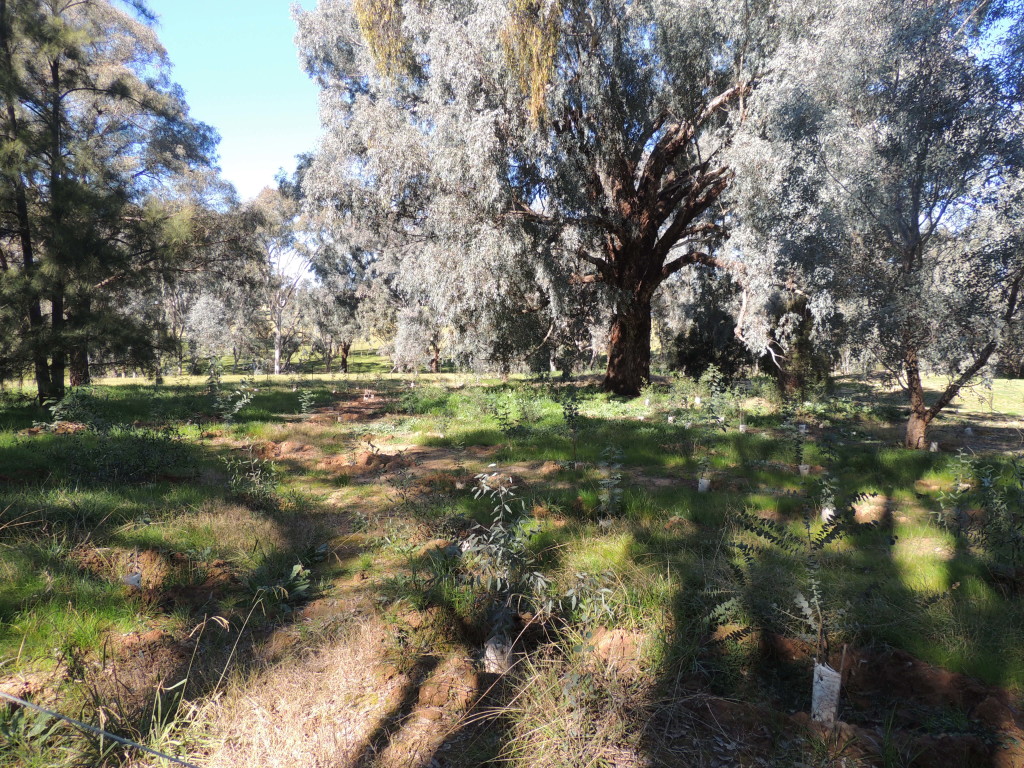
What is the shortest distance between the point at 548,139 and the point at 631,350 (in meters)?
5.34

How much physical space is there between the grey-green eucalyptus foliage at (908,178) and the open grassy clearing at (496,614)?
6.87 feet

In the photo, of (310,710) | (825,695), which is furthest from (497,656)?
(825,695)

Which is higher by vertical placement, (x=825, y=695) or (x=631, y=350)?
(x=631, y=350)

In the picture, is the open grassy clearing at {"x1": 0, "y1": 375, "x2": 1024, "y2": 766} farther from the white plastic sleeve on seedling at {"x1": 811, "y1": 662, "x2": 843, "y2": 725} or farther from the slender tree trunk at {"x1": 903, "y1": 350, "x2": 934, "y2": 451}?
the slender tree trunk at {"x1": 903, "y1": 350, "x2": 934, "y2": 451}

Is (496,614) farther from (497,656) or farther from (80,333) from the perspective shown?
(80,333)

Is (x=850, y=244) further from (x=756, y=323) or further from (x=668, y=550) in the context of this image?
(x=668, y=550)

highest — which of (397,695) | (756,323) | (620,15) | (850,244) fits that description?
(620,15)

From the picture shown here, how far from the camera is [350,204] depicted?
44.4ft

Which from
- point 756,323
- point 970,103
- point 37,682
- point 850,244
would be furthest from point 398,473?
point 756,323

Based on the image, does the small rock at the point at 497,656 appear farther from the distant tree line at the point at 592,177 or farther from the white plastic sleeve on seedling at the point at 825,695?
the distant tree line at the point at 592,177

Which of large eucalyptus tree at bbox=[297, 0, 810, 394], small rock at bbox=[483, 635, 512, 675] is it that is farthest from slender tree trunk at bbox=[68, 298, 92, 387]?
small rock at bbox=[483, 635, 512, 675]

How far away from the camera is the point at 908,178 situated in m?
6.39

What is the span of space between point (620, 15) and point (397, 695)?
1195 centimetres

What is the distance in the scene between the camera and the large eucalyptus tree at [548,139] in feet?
31.1
